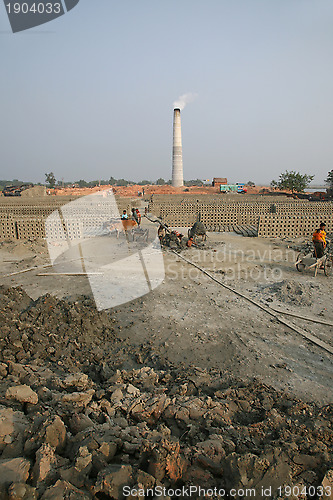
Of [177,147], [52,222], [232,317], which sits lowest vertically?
[232,317]

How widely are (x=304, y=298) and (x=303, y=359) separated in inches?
81.2

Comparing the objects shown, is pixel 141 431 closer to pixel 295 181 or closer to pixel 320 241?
pixel 320 241

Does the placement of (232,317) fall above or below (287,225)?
below

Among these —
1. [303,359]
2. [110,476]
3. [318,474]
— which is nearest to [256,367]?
[303,359]

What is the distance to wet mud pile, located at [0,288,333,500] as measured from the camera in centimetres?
175

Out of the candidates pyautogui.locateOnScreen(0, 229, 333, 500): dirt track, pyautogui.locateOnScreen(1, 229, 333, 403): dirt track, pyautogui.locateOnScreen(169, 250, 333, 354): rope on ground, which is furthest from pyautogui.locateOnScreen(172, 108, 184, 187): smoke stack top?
pyautogui.locateOnScreen(0, 229, 333, 500): dirt track

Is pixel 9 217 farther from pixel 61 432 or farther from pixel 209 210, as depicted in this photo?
pixel 61 432

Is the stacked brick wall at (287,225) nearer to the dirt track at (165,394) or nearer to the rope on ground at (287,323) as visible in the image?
the dirt track at (165,394)

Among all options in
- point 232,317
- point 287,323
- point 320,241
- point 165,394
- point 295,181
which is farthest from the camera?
point 295,181

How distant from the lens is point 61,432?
6.74 feet

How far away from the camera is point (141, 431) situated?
2.22 metres

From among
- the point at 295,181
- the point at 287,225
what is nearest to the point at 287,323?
the point at 287,225

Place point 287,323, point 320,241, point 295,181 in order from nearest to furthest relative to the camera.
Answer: point 287,323 < point 320,241 < point 295,181

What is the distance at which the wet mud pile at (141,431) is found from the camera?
1.75 metres
